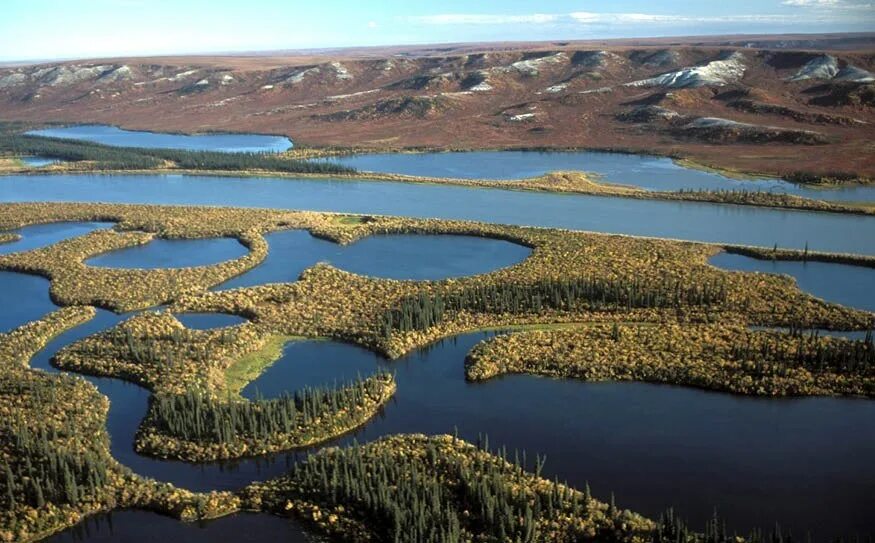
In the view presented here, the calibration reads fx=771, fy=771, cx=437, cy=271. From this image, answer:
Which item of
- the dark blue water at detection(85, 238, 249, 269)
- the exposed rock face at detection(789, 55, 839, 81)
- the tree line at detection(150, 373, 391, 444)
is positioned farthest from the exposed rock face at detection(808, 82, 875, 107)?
the tree line at detection(150, 373, 391, 444)

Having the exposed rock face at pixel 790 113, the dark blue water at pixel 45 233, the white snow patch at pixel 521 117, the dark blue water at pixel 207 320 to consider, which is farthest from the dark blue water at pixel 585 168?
the dark blue water at pixel 207 320

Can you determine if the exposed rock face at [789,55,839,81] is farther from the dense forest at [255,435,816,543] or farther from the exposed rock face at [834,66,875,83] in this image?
the dense forest at [255,435,816,543]

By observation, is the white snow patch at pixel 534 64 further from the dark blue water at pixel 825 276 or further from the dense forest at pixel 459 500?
the dense forest at pixel 459 500

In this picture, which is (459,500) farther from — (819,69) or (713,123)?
(819,69)

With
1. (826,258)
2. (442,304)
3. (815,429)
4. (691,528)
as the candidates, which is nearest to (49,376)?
(442,304)

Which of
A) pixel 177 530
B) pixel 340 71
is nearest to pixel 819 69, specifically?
pixel 340 71

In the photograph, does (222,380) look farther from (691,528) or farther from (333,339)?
(691,528)

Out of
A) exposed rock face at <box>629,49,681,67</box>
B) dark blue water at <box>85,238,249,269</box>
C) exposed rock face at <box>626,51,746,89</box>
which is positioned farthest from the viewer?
exposed rock face at <box>629,49,681,67</box>
